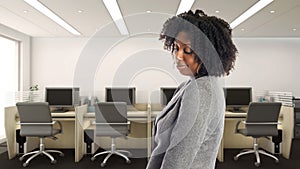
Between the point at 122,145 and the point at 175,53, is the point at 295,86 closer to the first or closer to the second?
the point at 122,145

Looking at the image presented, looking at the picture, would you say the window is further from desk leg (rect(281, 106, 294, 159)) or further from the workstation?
desk leg (rect(281, 106, 294, 159))

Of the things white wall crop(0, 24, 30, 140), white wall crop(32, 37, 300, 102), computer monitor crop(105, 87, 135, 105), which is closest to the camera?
computer monitor crop(105, 87, 135, 105)

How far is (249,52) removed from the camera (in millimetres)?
6723

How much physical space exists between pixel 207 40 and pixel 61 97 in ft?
14.0

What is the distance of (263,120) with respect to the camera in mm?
4004

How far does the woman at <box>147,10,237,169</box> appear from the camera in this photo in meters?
0.72

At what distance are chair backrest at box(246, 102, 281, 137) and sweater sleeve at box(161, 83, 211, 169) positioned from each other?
3.42 m

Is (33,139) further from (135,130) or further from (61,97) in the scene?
(135,130)

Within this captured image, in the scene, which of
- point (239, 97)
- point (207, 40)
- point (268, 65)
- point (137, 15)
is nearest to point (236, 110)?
point (239, 97)

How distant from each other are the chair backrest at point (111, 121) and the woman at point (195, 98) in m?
3.22

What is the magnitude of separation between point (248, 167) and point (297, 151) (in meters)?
1.48

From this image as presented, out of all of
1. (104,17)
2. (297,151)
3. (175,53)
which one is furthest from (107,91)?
(175,53)

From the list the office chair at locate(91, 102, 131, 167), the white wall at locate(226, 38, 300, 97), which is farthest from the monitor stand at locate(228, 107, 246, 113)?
the white wall at locate(226, 38, 300, 97)

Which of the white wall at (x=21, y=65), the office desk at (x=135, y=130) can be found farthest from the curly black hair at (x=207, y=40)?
the white wall at (x=21, y=65)
